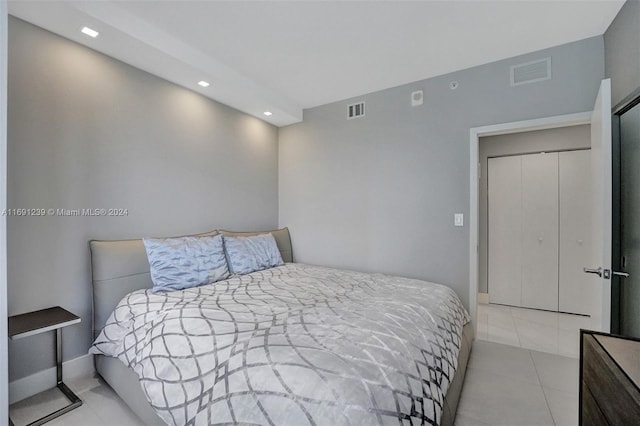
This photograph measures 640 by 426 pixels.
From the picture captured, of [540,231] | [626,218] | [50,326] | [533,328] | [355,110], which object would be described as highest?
[355,110]

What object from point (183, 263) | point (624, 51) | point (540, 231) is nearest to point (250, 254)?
point (183, 263)

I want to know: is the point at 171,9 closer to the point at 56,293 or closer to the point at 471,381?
the point at 56,293

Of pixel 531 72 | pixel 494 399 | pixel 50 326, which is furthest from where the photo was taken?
pixel 531 72

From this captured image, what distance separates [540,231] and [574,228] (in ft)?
1.12

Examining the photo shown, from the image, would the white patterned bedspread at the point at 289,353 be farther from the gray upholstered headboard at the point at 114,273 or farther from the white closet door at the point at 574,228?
the white closet door at the point at 574,228

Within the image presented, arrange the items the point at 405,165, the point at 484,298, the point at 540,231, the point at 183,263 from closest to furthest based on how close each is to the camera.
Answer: the point at 183,263
the point at 405,165
the point at 540,231
the point at 484,298

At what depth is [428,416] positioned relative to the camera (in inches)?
45.5

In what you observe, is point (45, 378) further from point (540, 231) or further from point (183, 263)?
point (540, 231)

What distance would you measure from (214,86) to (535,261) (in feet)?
14.7

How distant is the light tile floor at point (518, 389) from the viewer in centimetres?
173

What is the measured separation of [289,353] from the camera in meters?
1.20

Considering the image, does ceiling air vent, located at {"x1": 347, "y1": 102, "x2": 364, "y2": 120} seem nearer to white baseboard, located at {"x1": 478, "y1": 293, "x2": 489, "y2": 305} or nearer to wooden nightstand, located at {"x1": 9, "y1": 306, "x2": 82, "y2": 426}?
white baseboard, located at {"x1": 478, "y1": 293, "x2": 489, "y2": 305}

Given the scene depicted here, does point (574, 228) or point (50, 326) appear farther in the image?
point (574, 228)

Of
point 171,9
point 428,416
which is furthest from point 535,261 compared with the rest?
point 171,9
